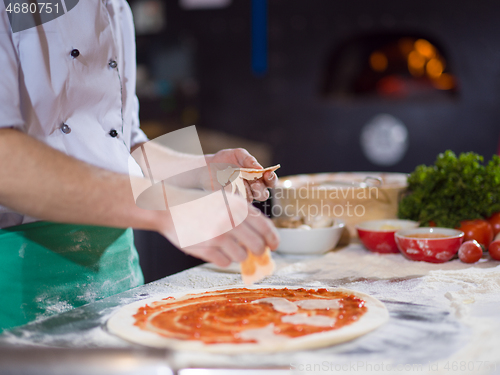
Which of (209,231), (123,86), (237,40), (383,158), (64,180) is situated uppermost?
(237,40)

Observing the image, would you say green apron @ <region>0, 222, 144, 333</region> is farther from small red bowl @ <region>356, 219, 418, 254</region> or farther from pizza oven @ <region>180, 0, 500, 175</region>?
pizza oven @ <region>180, 0, 500, 175</region>

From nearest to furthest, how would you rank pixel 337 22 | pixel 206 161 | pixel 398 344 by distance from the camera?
pixel 398 344
pixel 206 161
pixel 337 22

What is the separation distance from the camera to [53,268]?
1.18 meters

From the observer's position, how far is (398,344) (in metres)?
0.86

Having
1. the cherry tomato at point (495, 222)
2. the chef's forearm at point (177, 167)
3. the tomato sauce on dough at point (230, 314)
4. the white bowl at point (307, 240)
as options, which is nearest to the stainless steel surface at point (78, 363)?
the tomato sauce on dough at point (230, 314)

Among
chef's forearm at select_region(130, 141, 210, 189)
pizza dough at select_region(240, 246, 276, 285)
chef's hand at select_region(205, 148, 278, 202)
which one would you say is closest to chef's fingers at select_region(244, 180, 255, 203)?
chef's hand at select_region(205, 148, 278, 202)

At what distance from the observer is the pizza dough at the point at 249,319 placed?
0.86 meters

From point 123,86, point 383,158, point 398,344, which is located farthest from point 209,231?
point 383,158

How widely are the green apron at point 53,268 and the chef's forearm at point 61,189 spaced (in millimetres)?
273

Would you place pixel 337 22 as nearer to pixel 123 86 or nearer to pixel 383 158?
pixel 383 158

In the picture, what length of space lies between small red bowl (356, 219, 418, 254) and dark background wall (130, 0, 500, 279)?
2.84 m

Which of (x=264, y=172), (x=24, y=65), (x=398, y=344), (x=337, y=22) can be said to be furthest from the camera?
(x=337, y=22)

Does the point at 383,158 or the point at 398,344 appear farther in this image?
the point at 383,158

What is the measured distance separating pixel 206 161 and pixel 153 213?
550 mm
